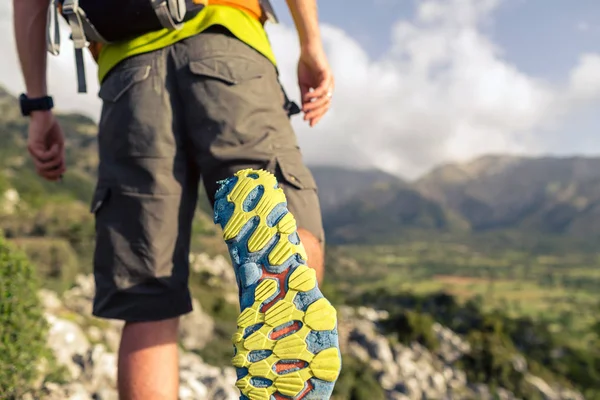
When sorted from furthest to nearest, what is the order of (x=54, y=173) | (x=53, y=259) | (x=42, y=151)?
(x=53, y=259) < (x=54, y=173) < (x=42, y=151)

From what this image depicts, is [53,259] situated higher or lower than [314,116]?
lower

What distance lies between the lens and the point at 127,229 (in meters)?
1.55

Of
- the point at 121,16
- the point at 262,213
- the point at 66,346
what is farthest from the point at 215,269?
the point at 262,213

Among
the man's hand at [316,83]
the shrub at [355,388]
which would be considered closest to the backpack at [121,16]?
the man's hand at [316,83]

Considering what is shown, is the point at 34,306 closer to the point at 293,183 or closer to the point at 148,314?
the point at 148,314

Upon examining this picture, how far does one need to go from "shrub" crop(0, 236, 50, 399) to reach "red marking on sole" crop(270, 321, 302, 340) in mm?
1789

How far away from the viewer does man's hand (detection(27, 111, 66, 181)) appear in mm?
1918

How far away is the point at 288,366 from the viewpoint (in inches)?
45.4

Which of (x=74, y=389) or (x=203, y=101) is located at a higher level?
(x=203, y=101)

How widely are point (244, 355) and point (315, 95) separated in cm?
96

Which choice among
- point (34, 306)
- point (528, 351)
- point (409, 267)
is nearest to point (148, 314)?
point (34, 306)

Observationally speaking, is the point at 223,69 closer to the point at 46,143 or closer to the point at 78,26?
the point at 78,26

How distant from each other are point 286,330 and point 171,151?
2.29 feet

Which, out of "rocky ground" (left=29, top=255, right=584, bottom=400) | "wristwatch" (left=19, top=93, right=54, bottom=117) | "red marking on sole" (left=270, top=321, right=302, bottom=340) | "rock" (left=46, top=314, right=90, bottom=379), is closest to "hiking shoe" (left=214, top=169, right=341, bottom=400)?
"red marking on sole" (left=270, top=321, right=302, bottom=340)
